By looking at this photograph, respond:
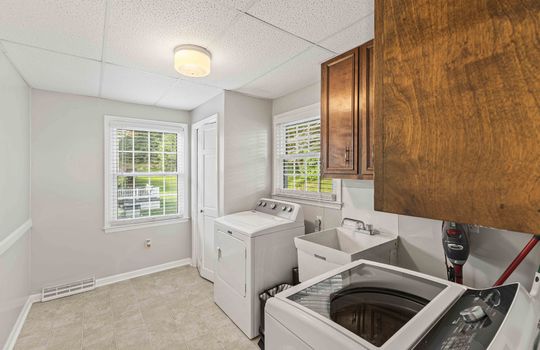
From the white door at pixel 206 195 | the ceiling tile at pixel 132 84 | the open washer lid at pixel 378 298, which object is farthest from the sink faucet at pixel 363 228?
the ceiling tile at pixel 132 84

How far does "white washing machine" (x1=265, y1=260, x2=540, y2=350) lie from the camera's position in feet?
2.45

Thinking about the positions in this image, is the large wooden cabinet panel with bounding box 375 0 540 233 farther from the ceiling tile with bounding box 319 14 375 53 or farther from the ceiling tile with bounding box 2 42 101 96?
the ceiling tile with bounding box 2 42 101 96

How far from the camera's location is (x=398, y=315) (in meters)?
0.98

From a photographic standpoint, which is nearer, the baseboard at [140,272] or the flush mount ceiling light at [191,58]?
the flush mount ceiling light at [191,58]

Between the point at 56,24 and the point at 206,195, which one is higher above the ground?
the point at 56,24

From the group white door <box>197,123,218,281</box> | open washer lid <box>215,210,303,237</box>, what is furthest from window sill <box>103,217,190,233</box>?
open washer lid <box>215,210,303,237</box>

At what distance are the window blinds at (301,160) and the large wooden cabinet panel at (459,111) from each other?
1.91m

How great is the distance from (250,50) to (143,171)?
2524 millimetres

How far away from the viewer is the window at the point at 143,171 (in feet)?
10.9

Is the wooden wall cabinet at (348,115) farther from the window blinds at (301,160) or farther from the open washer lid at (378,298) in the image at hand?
the open washer lid at (378,298)

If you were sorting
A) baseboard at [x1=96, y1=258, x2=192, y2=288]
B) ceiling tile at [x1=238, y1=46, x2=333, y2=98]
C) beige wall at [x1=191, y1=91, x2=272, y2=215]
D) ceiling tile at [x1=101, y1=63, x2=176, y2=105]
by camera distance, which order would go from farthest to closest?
baseboard at [x1=96, y1=258, x2=192, y2=288]
beige wall at [x1=191, y1=91, x2=272, y2=215]
ceiling tile at [x1=101, y1=63, x2=176, y2=105]
ceiling tile at [x1=238, y1=46, x2=333, y2=98]

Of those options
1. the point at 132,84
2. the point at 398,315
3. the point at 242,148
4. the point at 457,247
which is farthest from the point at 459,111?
the point at 132,84

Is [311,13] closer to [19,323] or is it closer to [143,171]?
[143,171]

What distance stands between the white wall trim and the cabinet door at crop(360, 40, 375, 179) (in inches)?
110
